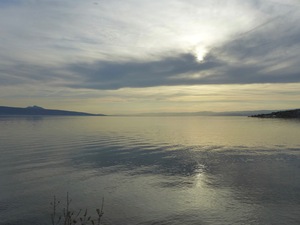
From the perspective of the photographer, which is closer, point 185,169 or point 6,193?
point 6,193

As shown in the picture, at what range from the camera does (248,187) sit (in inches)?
996

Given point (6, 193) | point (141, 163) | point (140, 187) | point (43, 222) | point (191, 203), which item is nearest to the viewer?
point (43, 222)

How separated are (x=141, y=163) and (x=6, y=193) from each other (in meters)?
16.9

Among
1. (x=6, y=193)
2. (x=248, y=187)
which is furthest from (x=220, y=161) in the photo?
(x=6, y=193)

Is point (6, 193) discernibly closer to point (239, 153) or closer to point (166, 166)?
point (166, 166)

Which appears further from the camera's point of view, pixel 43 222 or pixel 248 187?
pixel 248 187

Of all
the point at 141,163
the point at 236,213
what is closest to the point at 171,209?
the point at 236,213

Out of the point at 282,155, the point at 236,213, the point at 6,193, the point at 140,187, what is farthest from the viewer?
the point at 282,155

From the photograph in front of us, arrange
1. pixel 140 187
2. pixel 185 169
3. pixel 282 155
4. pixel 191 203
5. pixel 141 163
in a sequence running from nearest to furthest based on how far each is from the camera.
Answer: pixel 191 203
pixel 140 187
pixel 185 169
pixel 141 163
pixel 282 155

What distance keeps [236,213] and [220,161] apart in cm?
1999

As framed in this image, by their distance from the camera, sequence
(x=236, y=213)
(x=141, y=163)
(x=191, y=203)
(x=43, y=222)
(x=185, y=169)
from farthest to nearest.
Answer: (x=141, y=163) < (x=185, y=169) < (x=191, y=203) < (x=236, y=213) < (x=43, y=222)

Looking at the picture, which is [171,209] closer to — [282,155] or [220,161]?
[220,161]

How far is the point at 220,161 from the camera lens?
127ft

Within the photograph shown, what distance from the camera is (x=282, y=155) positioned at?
43.1 meters
